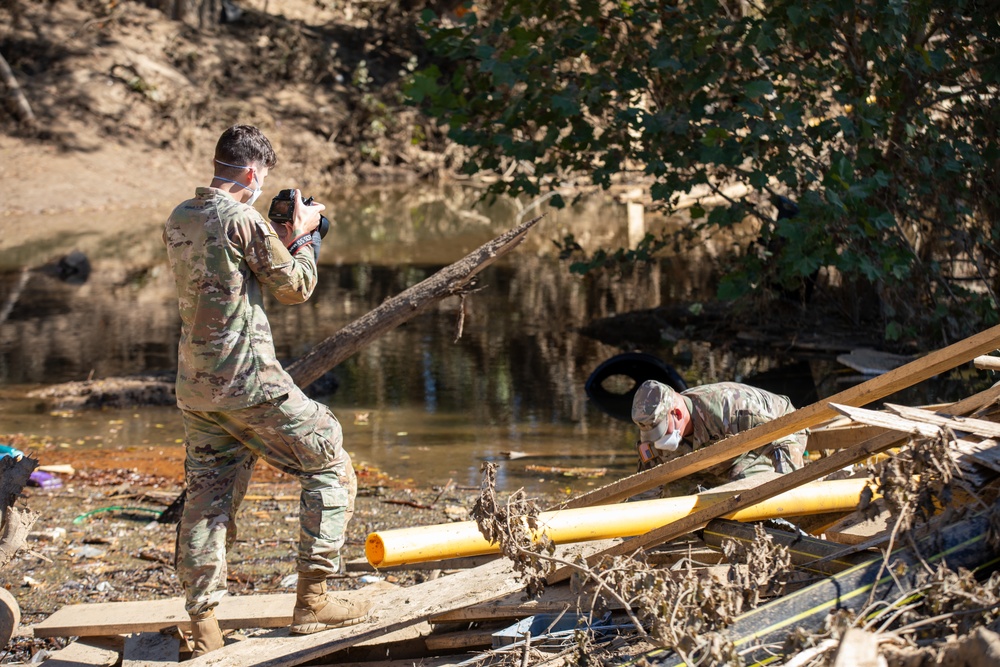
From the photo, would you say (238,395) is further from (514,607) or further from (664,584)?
(664,584)

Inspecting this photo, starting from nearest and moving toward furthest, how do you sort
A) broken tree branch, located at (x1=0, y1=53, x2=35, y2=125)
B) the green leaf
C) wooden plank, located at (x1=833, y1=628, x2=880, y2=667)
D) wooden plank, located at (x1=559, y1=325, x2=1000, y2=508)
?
wooden plank, located at (x1=833, y1=628, x2=880, y2=667) → wooden plank, located at (x1=559, y1=325, x2=1000, y2=508) → the green leaf → broken tree branch, located at (x1=0, y1=53, x2=35, y2=125)

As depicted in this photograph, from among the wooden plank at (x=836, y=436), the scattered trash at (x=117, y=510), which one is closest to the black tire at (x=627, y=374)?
the wooden plank at (x=836, y=436)

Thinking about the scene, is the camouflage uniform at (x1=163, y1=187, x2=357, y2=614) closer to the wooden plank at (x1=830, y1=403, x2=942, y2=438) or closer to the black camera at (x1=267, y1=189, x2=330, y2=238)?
the black camera at (x1=267, y1=189, x2=330, y2=238)

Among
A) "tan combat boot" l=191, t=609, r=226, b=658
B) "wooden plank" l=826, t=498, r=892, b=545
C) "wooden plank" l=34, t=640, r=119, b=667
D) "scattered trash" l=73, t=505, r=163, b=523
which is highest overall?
"wooden plank" l=826, t=498, r=892, b=545

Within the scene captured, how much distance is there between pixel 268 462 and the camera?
12.7ft

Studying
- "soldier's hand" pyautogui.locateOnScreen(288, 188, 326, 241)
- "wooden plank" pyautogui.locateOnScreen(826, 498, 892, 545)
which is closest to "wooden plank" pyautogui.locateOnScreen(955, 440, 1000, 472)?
"wooden plank" pyautogui.locateOnScreen(826, 498, 892, 545)

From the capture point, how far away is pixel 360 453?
24.6 feet

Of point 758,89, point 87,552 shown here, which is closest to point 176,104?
point 758,89

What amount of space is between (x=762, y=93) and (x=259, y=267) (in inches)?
208

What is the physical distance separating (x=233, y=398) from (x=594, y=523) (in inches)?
53.4

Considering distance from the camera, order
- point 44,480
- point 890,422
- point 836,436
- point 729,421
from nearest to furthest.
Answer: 1. point 890,422
2. point 729,421
3. point 836,436
4. point 44,480

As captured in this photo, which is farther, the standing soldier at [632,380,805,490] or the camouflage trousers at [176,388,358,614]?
the standing soldier at [632,380,805,490]

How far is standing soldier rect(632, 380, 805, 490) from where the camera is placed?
14.9 ft

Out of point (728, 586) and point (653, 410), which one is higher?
point (653, 410)
